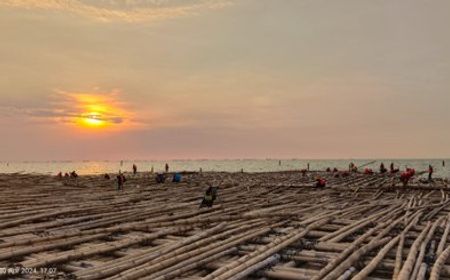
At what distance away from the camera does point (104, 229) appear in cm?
1068

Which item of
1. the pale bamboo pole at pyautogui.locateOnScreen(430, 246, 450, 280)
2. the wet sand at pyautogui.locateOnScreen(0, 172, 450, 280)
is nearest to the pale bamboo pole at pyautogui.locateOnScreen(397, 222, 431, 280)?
the wet sand at pyautogui.locateOnScreen(0, 172, 450, 280)

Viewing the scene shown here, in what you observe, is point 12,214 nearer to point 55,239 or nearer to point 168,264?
point 55,239

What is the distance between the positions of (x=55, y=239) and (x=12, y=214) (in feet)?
12.6

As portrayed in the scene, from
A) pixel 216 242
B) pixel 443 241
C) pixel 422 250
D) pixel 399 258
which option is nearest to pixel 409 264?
pixel 399 258

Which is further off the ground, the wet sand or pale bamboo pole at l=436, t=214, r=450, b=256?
pale bamboo pole at l=436, t=214, r=450, b=256

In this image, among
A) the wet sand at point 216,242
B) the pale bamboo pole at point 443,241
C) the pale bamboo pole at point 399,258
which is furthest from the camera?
the pale bamboo pole at point 443,241

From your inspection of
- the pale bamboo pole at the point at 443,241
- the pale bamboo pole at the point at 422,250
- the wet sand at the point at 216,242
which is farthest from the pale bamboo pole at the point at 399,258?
the pale bamboo pole at the point at 443,241

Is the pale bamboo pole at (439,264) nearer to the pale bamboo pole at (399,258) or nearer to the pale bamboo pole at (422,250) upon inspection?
the pale bamboo pole at (422,250)

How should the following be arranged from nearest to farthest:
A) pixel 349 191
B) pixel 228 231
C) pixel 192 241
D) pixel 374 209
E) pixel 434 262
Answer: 1. pixel 434 262
2. pixel 192 241
3. pixel 228 231
4. pixel 374 209
5. pixel 349 191

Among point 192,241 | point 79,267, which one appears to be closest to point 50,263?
point 79,267

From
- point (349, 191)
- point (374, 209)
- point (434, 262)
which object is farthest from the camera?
point (349, 191)

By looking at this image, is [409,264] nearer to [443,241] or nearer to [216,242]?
[443,241]

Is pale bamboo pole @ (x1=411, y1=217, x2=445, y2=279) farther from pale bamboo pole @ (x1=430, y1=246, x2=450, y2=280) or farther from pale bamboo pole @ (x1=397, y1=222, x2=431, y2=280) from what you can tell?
pale bamboo pole @ (x1=430, y1=246, x2=450, y2=280)

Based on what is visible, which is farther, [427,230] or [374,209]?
[374,209]
